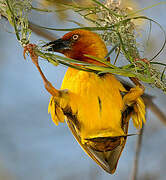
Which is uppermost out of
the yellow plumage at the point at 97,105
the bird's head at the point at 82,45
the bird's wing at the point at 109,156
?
the bird's head at the point at 82,45

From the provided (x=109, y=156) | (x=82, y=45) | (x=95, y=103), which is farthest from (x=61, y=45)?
(x=109, y=156)

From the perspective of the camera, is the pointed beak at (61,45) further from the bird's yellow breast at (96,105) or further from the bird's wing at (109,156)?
the bird's wing at (109,156)

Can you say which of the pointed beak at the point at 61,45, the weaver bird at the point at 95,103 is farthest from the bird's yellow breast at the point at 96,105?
the pointed beak at the point at 61,45

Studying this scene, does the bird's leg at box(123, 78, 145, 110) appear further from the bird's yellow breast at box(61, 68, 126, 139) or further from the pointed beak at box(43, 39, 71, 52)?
the pointed beak at box(43, 39, 71, 52)

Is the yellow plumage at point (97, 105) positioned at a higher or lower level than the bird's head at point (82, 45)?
lower

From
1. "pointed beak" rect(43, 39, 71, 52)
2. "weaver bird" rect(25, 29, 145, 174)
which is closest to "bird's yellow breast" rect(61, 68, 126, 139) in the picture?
"weaver bird" rect(25, 29, 145, 174)

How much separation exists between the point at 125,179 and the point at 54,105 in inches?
54.5

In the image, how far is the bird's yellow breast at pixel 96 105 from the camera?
1.02 m

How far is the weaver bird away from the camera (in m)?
1.02

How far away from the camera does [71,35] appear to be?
3.47ft

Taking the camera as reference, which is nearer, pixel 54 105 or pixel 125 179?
pixel 54 105

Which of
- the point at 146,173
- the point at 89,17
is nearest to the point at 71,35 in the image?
the point at 89,17

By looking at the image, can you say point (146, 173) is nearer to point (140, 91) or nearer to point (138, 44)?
point (140, 91)

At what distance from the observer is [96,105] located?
1.02 meters
